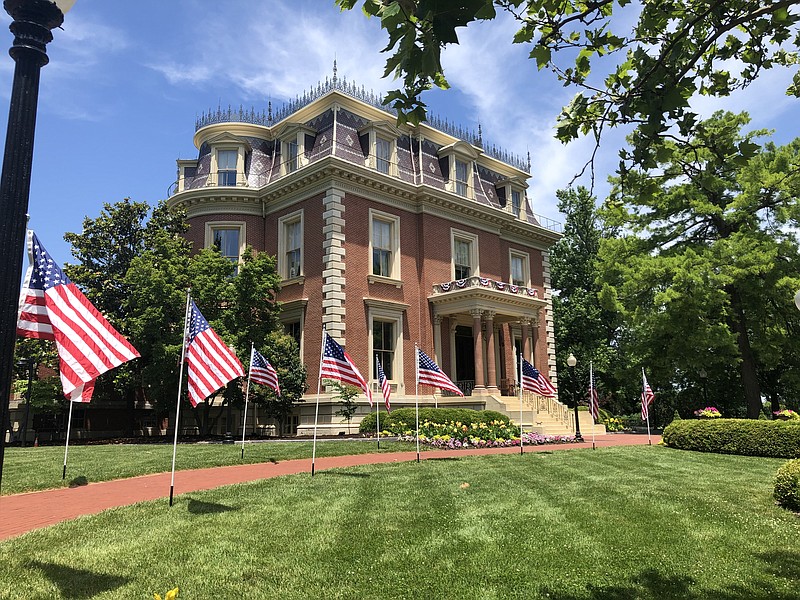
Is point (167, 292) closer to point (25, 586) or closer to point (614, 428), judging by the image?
point (25, 586)

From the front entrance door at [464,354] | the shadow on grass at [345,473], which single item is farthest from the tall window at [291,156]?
the shadow on grass at [345,473]

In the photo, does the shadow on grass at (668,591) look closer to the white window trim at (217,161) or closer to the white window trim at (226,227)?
the white window trim at (226,227)

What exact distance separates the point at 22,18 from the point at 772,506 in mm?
11511

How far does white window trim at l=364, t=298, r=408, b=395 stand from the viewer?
2672 centimetres

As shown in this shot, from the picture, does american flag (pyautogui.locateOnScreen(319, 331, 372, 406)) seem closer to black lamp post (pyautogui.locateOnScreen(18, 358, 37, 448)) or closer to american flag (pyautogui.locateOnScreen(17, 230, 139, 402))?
american flag (pyautogui.locateOnScreen(17, 230, 139, 402))

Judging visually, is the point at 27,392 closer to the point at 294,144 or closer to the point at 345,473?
the point at 294,144

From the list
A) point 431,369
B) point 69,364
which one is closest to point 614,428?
point 431,369

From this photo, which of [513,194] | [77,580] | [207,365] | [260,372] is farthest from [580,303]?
[77,580]

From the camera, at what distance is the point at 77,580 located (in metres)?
5.75

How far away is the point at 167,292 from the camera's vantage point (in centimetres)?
2298

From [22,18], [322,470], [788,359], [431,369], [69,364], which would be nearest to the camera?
[22,18]

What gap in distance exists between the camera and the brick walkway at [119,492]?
8.76 metres

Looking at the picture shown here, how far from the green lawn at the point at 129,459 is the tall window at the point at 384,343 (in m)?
7.18

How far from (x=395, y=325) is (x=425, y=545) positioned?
69.5 feet
